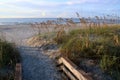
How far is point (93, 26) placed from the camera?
41.1ft

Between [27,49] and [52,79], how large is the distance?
123 inches

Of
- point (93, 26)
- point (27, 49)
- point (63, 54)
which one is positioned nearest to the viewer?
point (63, 54)

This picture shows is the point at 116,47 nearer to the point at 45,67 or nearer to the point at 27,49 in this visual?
the point at 45,67

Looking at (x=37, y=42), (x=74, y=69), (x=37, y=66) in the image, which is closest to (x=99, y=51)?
(x=74, y=69)

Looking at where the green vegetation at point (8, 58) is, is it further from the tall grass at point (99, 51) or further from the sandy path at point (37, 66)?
the tall grass at point (99, 51)

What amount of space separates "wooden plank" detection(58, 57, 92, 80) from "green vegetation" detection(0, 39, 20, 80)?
4.38 feet

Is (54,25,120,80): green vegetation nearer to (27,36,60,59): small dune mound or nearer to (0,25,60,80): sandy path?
(27,36,60,59): small dune mound

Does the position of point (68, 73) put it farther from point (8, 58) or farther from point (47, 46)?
point (47, 46)

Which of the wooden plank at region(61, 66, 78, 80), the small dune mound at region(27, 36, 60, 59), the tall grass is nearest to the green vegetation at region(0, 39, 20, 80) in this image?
the small dune mound at region(27, 36, 60, 59)

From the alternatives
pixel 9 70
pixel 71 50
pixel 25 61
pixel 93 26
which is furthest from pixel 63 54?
pixel 93 26

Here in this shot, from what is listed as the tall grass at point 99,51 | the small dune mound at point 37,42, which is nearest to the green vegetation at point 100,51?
the tall grass at point 99,51

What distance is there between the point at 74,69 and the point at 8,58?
2.03 metres

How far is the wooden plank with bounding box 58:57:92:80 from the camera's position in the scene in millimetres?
7508

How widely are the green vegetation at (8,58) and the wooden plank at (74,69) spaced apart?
4.38ft
